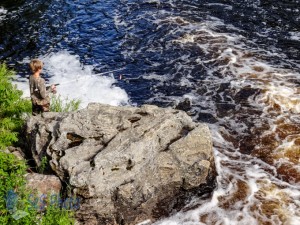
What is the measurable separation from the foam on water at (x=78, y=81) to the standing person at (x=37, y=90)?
3.28 m

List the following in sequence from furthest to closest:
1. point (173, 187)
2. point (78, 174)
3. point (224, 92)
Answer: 1. point (224, 92)
2. point (173, 187)
3. point (78, 174)

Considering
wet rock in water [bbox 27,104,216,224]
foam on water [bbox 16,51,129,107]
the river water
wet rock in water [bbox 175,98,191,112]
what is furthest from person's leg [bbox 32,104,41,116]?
wet rock in water [bbox 175,98,191,112]

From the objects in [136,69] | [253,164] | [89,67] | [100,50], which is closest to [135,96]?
[136,69]

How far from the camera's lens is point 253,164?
9.02 m

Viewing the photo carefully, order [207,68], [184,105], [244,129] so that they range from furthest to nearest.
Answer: [207,68], [184,105], [244,129]

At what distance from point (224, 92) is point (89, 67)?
225 inches

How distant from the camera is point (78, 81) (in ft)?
44.9

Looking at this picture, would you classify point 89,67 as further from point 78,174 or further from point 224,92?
point 78,174

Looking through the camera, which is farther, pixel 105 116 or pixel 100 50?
pixel 100 50

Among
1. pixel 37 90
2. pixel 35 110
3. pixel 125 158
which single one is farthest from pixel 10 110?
pixel 125 158

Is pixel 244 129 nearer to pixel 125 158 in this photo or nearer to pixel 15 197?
pixel 125 158

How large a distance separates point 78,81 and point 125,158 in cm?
701

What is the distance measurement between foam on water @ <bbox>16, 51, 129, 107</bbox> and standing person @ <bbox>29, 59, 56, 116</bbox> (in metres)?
3.28

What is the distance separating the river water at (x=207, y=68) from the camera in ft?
27.1
